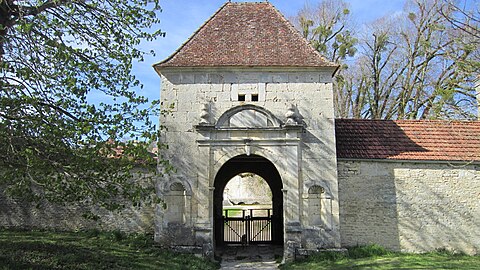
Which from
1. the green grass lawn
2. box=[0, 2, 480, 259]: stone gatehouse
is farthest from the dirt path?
the green grass lawn

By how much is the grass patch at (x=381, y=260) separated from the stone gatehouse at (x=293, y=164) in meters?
0.34

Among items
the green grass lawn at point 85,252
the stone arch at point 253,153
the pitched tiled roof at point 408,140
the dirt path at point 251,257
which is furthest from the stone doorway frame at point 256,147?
the green grass lawn at point 85,252

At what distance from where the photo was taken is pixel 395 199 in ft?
36.3

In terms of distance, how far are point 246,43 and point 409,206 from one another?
20.2ft

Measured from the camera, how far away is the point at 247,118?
1088 centimetres

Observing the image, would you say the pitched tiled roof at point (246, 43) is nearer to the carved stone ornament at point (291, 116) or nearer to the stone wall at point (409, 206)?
the carved stone ornament at point (291, 116)

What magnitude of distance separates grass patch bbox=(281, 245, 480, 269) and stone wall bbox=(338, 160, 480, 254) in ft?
1.17

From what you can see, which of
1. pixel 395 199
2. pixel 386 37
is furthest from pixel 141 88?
pixel 386 37

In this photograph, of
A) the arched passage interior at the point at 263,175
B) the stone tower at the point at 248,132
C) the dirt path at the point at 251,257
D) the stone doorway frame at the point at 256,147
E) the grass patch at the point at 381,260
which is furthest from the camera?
the arched passage interior at the point at 263,175

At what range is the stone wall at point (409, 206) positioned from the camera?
35.9ft

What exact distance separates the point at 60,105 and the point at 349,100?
17.2m

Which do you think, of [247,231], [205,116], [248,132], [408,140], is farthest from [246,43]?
[247,231]

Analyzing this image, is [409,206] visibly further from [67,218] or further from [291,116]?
[67,218]

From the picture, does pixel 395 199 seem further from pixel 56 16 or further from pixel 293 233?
pixel 56 16
